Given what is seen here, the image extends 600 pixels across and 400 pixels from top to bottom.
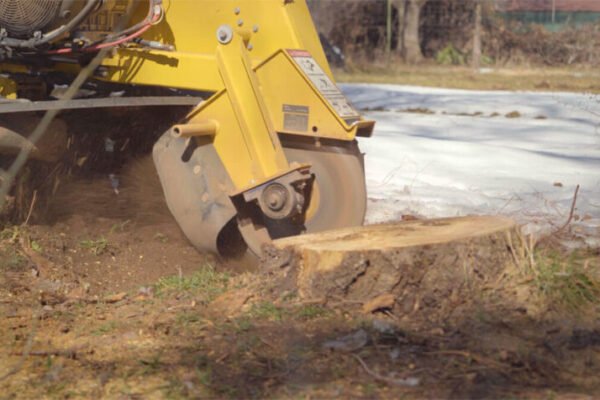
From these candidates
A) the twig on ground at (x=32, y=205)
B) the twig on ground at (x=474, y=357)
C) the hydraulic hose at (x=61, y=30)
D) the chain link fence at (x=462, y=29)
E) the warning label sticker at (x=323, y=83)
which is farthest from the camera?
the chain link fence at (x=462, y=29)

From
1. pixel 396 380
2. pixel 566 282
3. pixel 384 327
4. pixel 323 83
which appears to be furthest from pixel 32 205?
pixel 566 282

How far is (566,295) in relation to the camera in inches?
176

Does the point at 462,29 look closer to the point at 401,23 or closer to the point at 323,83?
the point at 401,23

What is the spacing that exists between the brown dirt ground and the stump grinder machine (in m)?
0.44

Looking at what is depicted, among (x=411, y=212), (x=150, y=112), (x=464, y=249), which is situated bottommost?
(x=411, y=212)

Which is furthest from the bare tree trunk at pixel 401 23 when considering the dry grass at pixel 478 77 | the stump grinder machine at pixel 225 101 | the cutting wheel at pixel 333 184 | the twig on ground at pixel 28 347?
the twig on ground at pixel 28 347

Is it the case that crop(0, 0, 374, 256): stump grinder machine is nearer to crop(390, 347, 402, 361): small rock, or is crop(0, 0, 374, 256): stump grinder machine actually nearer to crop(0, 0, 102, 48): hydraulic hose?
crop(0, 0, 102, 48): hydraulic hose

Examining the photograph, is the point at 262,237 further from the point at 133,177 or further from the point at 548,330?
the point at 548,330

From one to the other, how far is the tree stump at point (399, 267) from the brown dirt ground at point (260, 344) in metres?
0.08

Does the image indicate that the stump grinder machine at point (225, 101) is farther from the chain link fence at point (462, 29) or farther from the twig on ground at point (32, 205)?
the chain link fence at point (462, 29)

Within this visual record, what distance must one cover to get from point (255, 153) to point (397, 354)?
1.66m

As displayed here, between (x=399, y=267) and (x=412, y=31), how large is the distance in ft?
62.5

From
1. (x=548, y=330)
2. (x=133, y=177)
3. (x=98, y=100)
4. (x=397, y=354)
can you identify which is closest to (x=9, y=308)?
(x=98, y=100)

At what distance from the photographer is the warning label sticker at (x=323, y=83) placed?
523 cm
